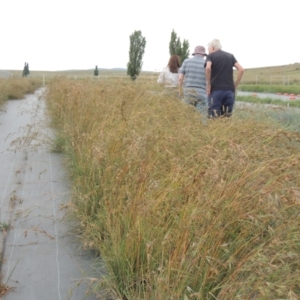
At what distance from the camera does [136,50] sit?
44031 mm

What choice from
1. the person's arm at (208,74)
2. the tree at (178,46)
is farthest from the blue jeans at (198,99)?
the tree at (178,46)

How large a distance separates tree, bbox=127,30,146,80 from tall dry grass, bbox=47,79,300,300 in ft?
126

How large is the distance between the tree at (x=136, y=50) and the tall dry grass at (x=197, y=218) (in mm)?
38322

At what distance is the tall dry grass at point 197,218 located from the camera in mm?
3330

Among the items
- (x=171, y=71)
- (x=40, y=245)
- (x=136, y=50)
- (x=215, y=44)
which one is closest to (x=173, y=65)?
(x=171, y=71)

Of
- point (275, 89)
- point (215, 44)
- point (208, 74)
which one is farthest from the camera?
point (275, 89)

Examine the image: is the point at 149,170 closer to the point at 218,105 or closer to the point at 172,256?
the point at 172,256

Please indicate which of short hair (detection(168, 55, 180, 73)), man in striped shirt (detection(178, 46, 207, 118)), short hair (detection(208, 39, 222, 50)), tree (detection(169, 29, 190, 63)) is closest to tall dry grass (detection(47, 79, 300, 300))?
short hair (detection(208, 39, 222, 50))

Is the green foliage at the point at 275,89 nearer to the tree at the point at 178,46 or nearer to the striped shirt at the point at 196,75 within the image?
the tree at the point at 178,46

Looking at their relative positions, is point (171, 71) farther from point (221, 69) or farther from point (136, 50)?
point (136, 50)

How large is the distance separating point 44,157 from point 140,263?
5147 millimetres

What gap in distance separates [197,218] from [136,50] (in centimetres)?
4110

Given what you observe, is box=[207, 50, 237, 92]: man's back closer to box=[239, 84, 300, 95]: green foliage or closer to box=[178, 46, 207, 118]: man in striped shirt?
box=[178, 46, 207, 118]: man in striped shirt

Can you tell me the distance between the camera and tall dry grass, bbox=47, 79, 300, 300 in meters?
3.33
